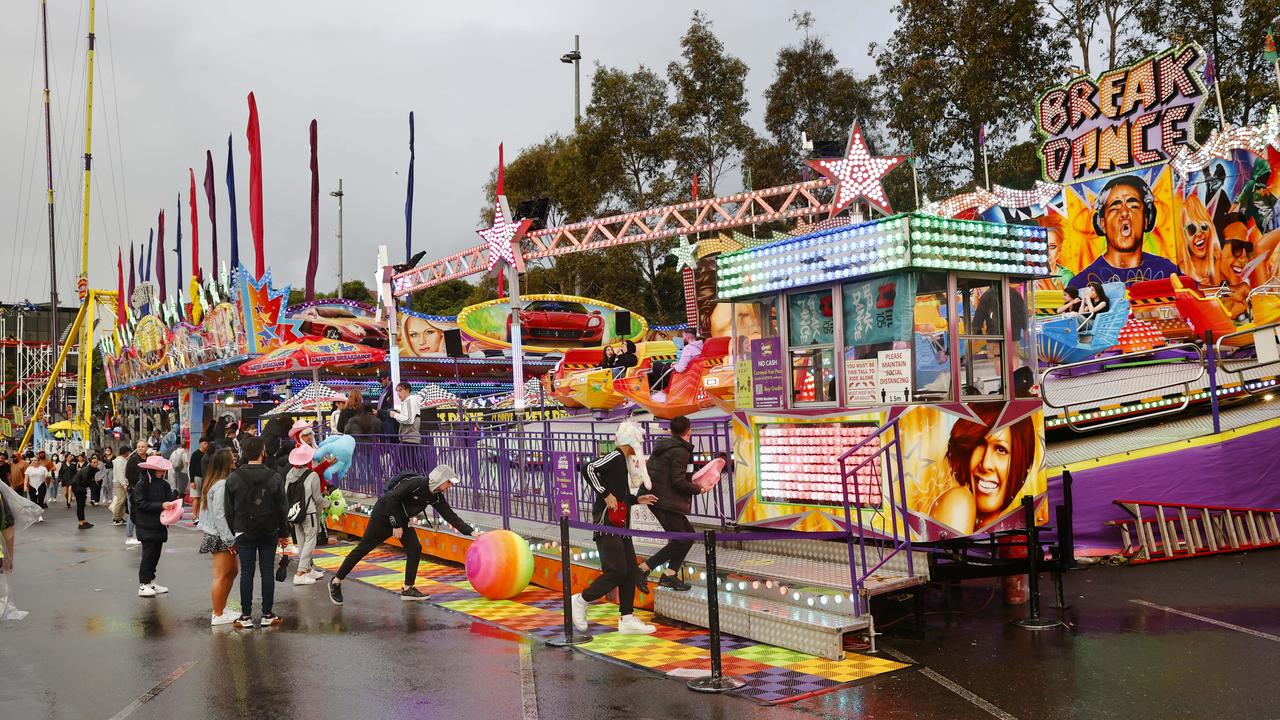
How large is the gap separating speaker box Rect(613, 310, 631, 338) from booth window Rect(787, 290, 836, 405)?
30.2 metres

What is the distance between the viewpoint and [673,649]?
28.6ft

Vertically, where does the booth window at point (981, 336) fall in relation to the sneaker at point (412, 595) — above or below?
above

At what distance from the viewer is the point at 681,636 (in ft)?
30.2

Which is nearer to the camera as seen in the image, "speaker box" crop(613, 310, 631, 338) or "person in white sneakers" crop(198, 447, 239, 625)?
"person in white sneakers" crop(198, 447, 239, 625)

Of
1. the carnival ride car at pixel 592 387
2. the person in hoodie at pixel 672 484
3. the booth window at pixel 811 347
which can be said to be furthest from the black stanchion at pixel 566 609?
the carnival ride car at pixel 592 387

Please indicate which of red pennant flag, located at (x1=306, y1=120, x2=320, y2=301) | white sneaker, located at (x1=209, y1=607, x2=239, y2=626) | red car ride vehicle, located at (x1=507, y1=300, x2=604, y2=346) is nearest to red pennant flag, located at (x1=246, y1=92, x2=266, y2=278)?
red pennant flag, located at (x1=306, y1=120, x2=320, y2=301)

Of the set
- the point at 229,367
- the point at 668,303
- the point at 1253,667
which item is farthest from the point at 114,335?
the point at 1253,667

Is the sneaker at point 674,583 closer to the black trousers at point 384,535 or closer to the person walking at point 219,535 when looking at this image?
the black trousers at point 384,535

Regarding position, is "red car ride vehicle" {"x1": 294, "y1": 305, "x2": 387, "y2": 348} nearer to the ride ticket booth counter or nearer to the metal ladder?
the ride ticket booth counter

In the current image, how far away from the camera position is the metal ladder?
1206cm

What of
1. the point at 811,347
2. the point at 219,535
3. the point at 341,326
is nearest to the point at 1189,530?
the point at 811,347

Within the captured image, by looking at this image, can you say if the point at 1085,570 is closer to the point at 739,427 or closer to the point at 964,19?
the point at 739,427

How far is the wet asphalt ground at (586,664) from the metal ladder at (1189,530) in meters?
0.28

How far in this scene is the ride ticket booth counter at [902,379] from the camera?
924 cm
